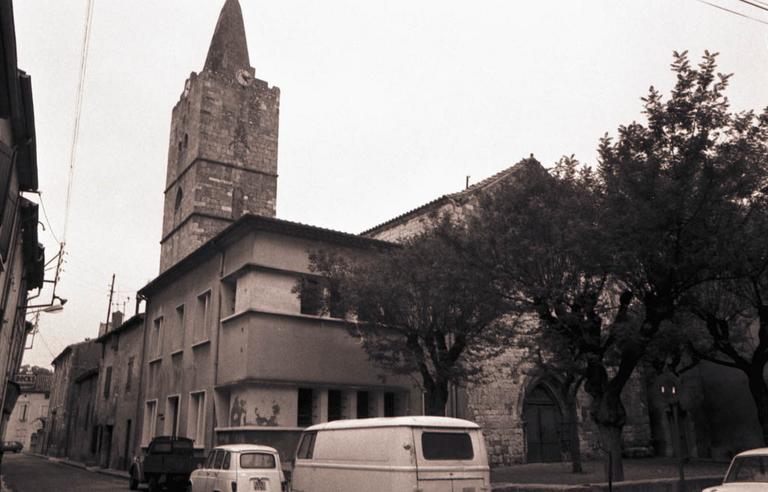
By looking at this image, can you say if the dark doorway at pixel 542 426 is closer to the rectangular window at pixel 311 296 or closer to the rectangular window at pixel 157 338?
the rectangular window at pixel 311 296

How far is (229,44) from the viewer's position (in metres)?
38.2

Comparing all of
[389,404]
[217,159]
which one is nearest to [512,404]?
[389,404]

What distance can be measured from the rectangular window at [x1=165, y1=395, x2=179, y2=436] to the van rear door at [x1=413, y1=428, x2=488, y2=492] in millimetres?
15023

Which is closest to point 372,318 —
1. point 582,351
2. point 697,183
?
point 582,351

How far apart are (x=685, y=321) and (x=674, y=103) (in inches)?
236

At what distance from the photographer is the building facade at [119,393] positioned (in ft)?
88.8

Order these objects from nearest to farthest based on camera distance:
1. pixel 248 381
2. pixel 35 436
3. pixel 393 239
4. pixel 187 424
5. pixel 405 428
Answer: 1. pixel 405 428
2. pixel 248 381
3. pixel 187 424
4. pixel 393 239
5. pixel 35 436

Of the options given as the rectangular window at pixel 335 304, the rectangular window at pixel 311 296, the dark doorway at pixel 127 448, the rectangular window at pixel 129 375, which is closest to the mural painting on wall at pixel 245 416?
the rectangular window at pixel 311 296

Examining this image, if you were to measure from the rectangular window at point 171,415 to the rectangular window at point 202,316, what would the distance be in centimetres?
283

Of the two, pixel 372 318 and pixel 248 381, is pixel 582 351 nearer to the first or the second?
pixel 372 318

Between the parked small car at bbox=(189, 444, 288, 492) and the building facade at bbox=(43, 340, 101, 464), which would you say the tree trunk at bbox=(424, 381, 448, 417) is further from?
the building facade at bbox=(43, 340, 101, 464)

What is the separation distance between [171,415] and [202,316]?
13.7 ft

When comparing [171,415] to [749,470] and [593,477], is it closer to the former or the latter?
[593,477]

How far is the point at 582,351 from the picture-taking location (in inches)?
Answer: 514
